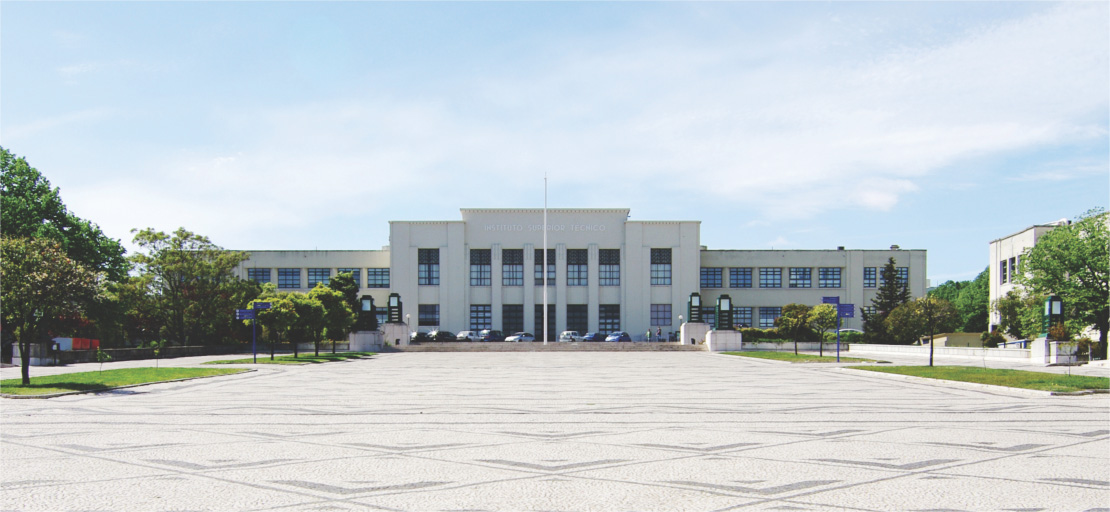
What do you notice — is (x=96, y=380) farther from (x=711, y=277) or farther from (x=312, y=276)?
(x=711, y=277)

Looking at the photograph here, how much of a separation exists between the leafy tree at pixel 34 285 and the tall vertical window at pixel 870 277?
7277cm

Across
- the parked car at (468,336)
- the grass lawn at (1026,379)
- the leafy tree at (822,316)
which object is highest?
the leafy tree at (822,316)

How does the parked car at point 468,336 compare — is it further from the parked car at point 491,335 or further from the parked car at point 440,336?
the parked car at point 440,336

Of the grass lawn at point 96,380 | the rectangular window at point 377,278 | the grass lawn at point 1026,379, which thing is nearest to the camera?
the grass lawn at point 1026,379

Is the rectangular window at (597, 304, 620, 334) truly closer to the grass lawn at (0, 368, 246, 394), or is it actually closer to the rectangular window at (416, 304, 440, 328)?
the rectangular window at (416, 304, 440, 328)

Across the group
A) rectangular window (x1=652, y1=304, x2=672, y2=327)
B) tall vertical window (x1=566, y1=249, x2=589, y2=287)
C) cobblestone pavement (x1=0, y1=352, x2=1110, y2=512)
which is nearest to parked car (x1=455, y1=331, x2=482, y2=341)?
tall vertical window (x1=566, y1=249, x2=589, y2=287)

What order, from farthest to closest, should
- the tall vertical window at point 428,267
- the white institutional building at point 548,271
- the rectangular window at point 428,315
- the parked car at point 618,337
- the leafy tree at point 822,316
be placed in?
the tall vertical window at point 428,267 → the white institutional building at point 548,271 → the rectangular window at point 428,315 → the parked car at point 618,337 → the leafy tree at point 822,316

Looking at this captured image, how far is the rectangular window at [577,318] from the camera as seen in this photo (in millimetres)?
75812

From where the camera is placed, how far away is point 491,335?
69.0 m

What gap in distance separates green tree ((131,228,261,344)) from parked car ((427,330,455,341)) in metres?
17.1

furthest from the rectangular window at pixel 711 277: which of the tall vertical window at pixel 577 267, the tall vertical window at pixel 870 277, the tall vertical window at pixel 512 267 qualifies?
the tall vertical window at pixel 512 267

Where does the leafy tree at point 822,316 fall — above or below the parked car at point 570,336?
above

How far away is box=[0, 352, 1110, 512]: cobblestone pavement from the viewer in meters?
6.78

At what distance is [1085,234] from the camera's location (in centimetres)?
4116
